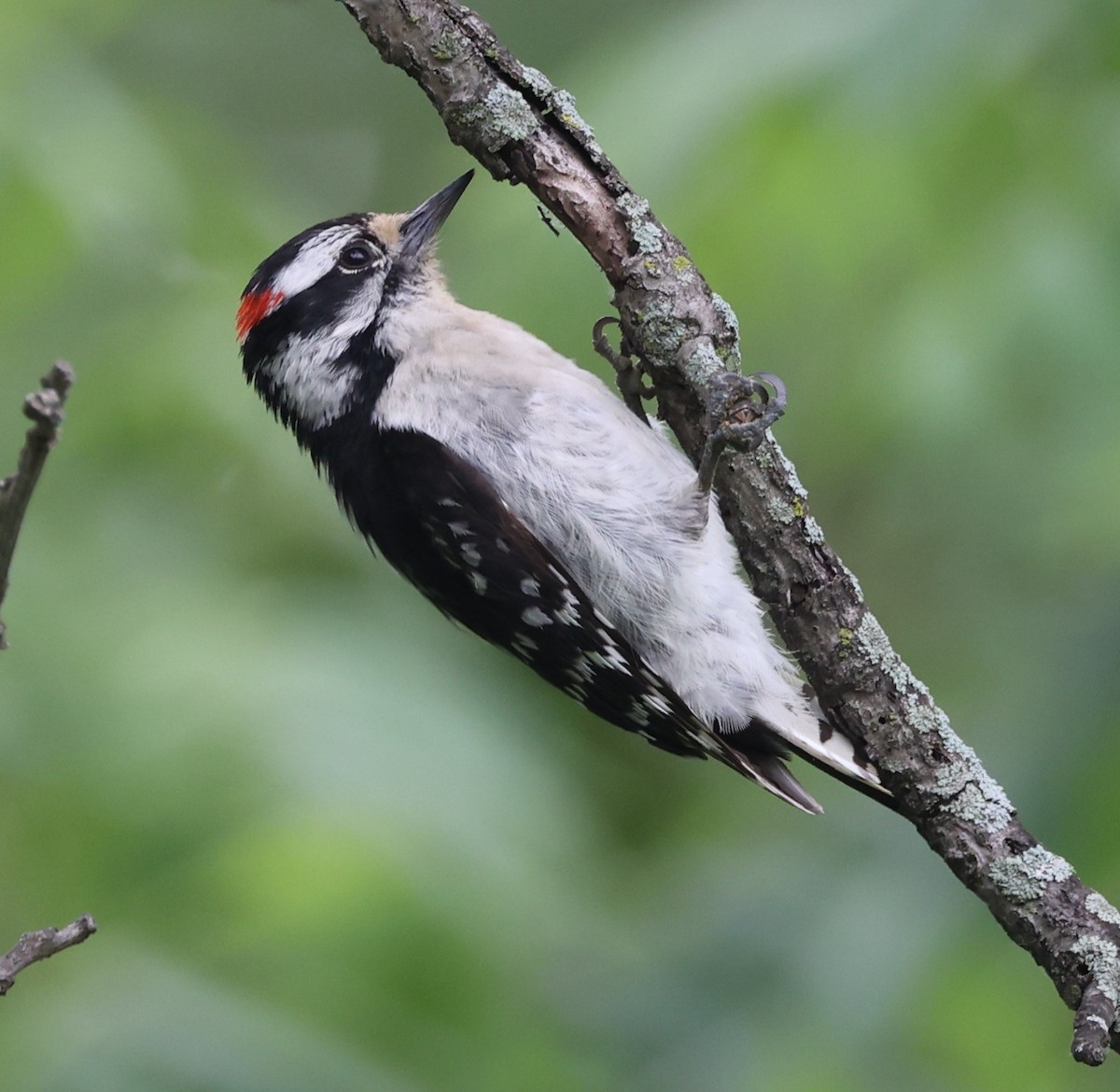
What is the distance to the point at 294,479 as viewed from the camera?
14.4ft

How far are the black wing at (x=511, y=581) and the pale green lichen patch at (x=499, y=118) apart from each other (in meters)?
0.91

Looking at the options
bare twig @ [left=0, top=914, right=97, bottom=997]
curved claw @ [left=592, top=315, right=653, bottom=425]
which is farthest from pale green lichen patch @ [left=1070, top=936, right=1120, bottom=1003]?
bare twig @ [left=0, top=914, right=97, bottom=997]

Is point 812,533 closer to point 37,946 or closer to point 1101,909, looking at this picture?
point 1101,909

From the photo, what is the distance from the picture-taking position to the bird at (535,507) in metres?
3.58

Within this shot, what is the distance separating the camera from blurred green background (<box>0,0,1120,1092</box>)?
317cm

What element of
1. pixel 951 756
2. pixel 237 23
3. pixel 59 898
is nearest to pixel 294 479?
pixel 59 898

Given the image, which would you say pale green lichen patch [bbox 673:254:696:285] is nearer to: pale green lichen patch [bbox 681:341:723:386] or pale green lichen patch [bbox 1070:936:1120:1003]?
pale green lichen patch [bbox 681:341:723:386]

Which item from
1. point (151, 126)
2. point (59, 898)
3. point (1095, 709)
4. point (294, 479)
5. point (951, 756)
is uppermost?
point (151, 126)

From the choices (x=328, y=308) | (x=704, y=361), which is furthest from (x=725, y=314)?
(x=328, y=308)

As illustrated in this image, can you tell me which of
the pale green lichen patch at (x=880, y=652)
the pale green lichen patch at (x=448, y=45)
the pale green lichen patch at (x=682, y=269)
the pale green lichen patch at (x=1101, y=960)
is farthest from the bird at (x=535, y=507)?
the pale green lichen patch at (x=448, y=45)

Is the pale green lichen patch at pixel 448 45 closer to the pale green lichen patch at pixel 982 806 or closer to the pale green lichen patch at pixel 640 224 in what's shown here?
the pale green lichen patch at pixel 640 224

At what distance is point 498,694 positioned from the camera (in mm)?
4301

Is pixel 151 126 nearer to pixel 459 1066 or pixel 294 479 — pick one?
pixel 294 479

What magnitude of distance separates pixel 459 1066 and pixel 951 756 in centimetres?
141
